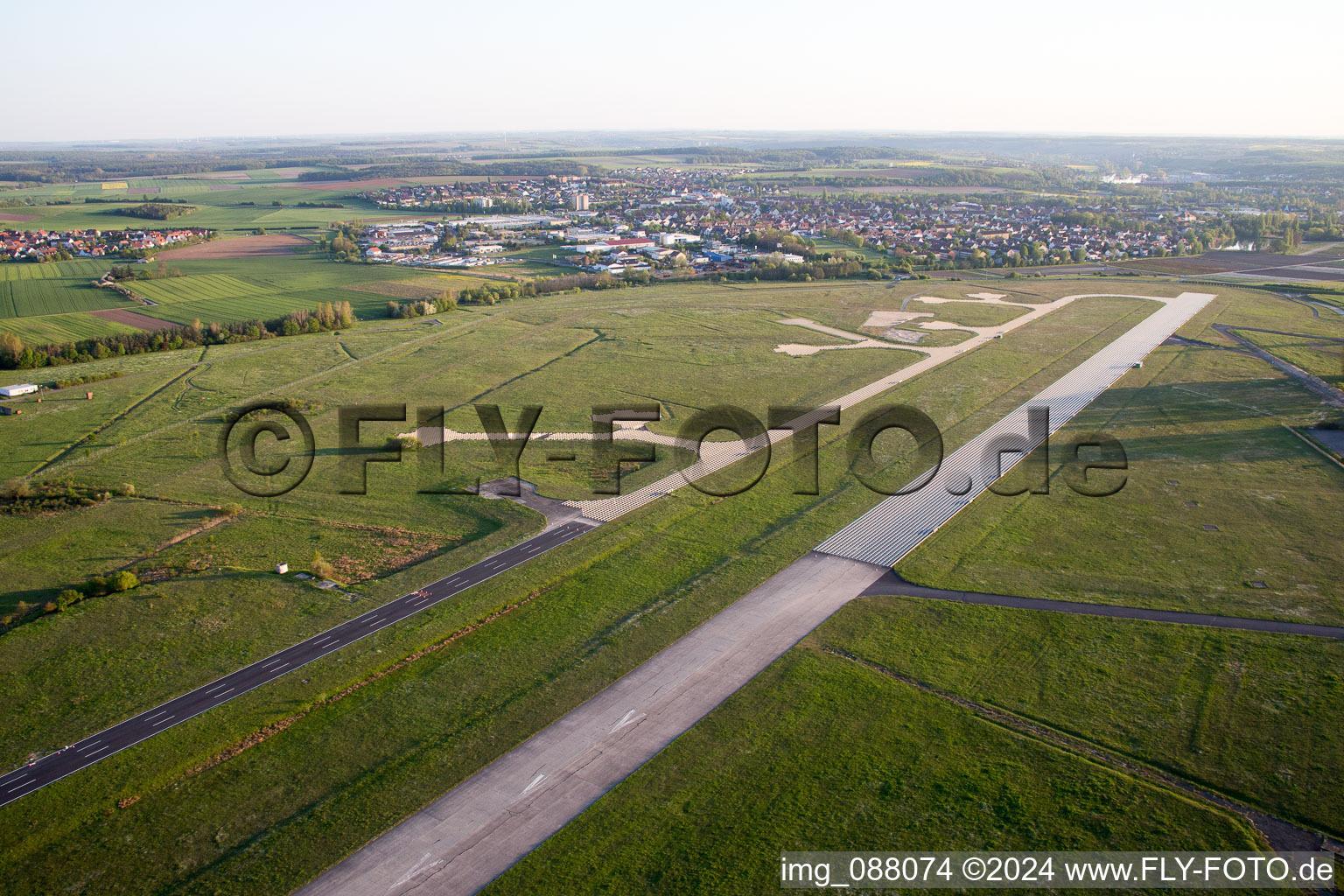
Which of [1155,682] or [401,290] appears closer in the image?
[1155,682]

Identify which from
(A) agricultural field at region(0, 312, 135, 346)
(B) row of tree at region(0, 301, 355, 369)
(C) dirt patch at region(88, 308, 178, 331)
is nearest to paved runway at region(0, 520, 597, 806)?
(B) row of tree at region(0, 301, 355, 369)

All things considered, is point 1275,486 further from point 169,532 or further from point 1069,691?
point 169,532

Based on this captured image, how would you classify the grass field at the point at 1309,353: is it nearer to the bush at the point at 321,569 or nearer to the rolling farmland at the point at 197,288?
the bush at the point at 321,569

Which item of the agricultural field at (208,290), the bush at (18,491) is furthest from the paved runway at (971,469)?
the agricultural field at (208,290)

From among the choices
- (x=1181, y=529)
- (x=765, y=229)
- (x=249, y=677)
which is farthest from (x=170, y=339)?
(x=765, y=229)

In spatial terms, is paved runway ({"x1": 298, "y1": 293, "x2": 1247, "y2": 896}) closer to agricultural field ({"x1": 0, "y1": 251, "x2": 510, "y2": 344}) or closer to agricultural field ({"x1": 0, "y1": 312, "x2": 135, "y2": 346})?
agricultural field ({"x1": 0, "y1": 251, "x2": 510, "y2": 344})

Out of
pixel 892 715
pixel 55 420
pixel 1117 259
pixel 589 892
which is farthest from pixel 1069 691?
pixel 1117 259

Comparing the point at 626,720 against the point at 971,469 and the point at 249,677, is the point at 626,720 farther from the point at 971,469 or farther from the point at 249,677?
the point at 971,469
